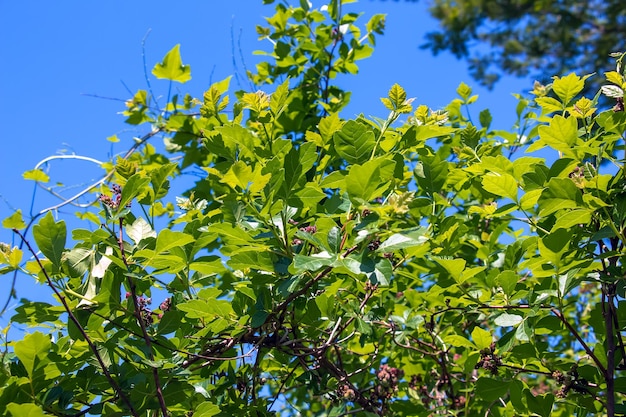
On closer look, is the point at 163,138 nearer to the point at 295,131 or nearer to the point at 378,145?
the point at 295,131

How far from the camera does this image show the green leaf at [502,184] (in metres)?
1.71

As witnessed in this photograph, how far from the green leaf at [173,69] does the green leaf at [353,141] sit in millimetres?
1432

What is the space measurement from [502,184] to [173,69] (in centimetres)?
166

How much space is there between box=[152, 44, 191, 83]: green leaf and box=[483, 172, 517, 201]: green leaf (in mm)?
1607

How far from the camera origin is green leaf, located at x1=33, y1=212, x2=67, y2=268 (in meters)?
1.55

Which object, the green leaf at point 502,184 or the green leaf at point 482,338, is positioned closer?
the green leaf at point 502,184

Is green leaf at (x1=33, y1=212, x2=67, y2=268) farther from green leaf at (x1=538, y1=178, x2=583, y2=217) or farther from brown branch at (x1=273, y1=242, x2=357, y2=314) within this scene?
green leaf at (x1=538, y1=178, x2=583, y2=217)

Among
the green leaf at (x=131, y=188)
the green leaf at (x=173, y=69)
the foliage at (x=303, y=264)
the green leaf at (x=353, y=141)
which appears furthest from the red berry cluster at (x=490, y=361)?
the green leaf at (x=173, y=69)

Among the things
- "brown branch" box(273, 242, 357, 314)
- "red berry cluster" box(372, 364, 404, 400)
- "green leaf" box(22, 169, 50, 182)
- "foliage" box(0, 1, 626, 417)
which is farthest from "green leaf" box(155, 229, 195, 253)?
"green leaf" box(22, 169, 50, 182)

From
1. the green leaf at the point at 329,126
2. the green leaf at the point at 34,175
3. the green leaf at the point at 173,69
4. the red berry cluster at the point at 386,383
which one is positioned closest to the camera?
the green leaf at the point at 329,126

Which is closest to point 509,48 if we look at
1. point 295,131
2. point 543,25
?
point 543,25

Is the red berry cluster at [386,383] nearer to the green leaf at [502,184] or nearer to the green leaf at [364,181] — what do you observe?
the green leaf at [502,184]

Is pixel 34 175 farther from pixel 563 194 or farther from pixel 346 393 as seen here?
pixel 563 194

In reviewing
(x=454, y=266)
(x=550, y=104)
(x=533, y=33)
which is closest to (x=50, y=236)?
(x=454, y=266)
